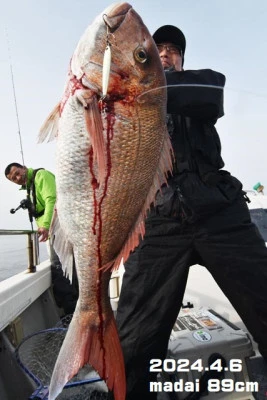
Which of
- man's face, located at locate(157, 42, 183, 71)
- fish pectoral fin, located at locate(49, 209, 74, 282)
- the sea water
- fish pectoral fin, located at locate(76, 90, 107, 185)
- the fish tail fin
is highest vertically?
man's face, located at locate(157, 42, 183, 71)

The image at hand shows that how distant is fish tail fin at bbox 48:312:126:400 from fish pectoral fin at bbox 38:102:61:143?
81cm

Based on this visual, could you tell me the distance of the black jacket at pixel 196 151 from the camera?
2045 millimetres

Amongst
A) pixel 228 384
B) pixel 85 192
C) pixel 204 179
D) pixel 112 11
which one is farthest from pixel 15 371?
pixel 112 11

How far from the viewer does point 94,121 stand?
4.38 ft

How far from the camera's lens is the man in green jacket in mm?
4438

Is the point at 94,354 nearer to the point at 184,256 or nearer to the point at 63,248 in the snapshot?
the point at 63,248

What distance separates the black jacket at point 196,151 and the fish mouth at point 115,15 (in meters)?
0.64

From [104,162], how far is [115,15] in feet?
1.98

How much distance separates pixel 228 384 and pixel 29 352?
153 centimetres

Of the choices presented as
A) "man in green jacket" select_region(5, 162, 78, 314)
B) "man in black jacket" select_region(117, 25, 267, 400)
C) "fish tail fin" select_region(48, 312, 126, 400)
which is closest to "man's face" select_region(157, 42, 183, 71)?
"man in black jacket" select_region(117, 25, 267, 400)

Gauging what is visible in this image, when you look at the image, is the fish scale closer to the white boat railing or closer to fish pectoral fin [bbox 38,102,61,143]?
fish pectoral fin [bbox 38,102,61,143]

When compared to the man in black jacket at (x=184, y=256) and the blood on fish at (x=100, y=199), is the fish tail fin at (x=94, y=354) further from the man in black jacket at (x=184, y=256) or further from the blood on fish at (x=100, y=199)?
the man in black jacket at (x=184, y=256)

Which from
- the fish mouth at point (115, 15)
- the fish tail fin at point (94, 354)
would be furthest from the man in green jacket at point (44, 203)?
the fish mouth at point (115, 15)

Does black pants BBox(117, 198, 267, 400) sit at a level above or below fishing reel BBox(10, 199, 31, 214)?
below
